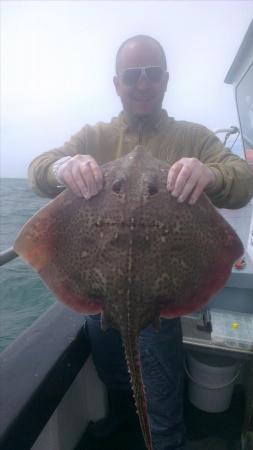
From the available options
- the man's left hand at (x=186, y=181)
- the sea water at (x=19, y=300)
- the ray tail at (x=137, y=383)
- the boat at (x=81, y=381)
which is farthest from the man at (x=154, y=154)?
the sea water at (x=19, y=300)

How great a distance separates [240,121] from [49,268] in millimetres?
4278

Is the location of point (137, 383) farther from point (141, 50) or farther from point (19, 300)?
point (19, 300)

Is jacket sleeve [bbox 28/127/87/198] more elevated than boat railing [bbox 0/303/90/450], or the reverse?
jacket sleeve [bbox 28/127/87/198]

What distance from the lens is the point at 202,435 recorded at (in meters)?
3.57

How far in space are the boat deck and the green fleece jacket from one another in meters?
2.59

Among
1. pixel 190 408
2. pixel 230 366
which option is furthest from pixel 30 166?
pixel 190 408

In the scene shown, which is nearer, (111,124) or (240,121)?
(111,124)

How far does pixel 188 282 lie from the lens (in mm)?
1688

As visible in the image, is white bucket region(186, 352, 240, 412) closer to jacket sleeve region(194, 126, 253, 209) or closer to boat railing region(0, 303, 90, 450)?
boat railing region(0, 303, 90, 450)

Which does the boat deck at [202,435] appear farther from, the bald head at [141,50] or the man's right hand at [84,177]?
the bald head at [141,50]

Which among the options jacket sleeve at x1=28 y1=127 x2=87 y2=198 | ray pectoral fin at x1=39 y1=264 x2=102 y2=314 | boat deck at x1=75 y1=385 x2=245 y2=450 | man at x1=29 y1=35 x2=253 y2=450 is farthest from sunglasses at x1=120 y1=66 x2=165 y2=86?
boat deck at x1=75 y1=385 x2=245 y2=450

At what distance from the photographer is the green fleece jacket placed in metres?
2.21

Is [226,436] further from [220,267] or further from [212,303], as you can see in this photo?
[220,267]

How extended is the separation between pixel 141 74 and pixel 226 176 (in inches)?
33.5
